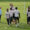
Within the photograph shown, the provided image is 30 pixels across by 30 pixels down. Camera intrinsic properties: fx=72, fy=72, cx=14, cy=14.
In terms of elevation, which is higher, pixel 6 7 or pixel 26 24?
pixel 6 7

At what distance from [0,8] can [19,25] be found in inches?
16.8

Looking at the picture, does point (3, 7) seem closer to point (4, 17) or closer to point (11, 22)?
point (4, 17)

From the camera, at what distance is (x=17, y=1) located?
3.94 feet

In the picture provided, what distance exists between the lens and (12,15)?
3.95 ft

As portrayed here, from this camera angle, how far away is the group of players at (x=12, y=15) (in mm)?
1198

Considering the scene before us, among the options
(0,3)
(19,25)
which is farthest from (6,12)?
(19,25)

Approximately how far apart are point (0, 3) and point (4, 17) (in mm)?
246

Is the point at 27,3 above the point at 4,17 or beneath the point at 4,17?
above

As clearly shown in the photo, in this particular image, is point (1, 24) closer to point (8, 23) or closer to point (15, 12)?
point (8, 23)

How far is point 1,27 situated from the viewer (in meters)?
1.22

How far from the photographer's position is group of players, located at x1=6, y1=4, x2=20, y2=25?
1.20m

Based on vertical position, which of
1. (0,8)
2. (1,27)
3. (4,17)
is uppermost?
(0,8)

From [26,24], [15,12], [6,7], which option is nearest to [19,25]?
[26,24]

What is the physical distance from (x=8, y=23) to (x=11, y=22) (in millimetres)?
53
